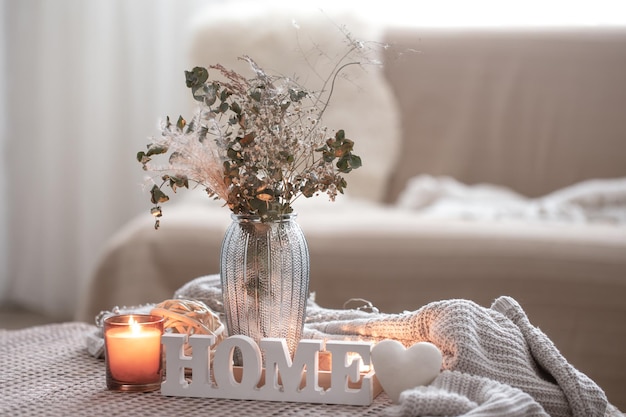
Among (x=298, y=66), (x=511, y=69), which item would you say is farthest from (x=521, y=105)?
(x=298, y=66)

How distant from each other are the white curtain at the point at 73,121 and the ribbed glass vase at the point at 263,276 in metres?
2.34

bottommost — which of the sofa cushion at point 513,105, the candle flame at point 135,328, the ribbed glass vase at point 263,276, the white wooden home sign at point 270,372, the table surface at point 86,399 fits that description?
the table surface at point 86,399

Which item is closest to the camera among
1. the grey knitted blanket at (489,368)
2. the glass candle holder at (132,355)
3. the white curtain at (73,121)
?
the grey knitted blanket at (489,368)

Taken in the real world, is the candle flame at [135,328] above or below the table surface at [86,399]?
above

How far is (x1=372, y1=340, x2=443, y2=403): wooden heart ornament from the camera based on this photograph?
0.98 m

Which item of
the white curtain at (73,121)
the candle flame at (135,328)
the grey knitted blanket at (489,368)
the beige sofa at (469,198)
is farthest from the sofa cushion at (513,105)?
the candle flame at (135,328)

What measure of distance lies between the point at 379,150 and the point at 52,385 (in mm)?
1793

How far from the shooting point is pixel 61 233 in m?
3.46

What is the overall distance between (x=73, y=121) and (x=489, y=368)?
2.73 metres

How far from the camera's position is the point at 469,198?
8.45ft

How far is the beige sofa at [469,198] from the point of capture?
1989mm

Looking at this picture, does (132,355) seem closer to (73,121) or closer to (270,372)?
(270,372)

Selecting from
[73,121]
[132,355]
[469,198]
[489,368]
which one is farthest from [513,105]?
[132,355]

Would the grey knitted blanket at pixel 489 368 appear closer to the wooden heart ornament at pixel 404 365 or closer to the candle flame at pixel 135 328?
the wooden heart ornament at pixel 404 365
